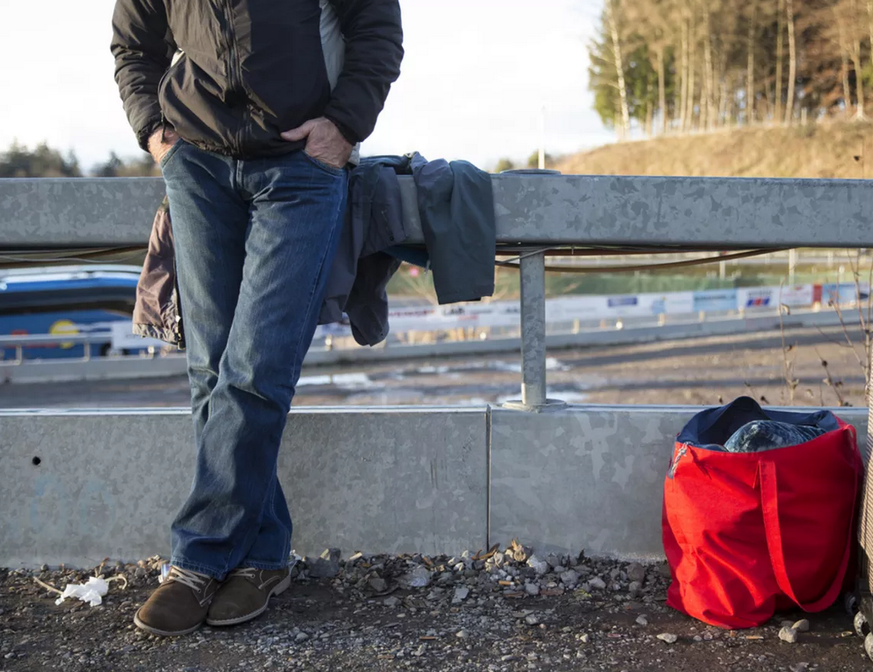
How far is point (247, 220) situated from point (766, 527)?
1.80 m

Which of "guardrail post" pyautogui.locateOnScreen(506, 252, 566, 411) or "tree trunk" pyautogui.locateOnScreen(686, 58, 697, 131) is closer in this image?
"guardrail post" pyautogui.locateOnScreen(506, 252, 566, 411)

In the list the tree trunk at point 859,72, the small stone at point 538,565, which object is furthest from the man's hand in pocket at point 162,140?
the tree trunk at point 859,72

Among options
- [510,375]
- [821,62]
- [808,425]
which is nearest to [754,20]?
[821,62]

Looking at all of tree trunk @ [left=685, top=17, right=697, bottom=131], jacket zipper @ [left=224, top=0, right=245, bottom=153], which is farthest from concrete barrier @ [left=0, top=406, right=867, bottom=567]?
tree trunk @ [left=685, top=17, right=697, bottom=131]

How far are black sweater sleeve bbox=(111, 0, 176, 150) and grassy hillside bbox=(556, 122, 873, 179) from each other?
51116 mm

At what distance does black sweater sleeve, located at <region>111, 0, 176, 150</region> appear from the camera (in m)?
2.73

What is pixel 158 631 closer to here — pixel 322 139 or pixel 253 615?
pixel 253 615

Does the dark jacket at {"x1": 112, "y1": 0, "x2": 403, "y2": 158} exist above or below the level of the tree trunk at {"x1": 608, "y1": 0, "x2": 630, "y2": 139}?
below

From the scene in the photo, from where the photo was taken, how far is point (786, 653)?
7.48ft

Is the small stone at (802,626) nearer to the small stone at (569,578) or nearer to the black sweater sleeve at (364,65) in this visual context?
the small stone at (569,578)

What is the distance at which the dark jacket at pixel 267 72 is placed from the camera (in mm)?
2492

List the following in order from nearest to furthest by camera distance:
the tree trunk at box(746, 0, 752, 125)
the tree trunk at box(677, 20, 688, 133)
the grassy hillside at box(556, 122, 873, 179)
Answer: the grassy hillside at box(556, 122, 873, 179), the tree trunk at box(746, 0, 752, 125), the tree trunk at box(677, 20, 688, 133)

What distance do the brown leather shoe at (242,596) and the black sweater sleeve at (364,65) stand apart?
1343mm

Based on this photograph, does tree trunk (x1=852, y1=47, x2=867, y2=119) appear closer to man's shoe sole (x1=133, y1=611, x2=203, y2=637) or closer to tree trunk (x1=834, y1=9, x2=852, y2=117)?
tree trunk (x1=834, y1=9, x2=852, y2=117)
